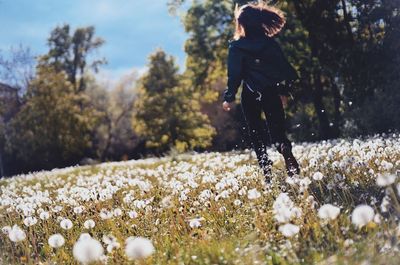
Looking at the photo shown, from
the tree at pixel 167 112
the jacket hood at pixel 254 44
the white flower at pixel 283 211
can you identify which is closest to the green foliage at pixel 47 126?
the tree at pixel 167 112

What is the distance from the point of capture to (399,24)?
58.0 feet

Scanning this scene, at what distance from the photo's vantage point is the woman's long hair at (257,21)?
21.8 ft

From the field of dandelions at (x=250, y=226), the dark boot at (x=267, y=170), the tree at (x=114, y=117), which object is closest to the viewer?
the field of dandelions at (x=250, y=226)

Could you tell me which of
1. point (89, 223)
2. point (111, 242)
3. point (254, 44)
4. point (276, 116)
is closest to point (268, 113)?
point (276, 116)

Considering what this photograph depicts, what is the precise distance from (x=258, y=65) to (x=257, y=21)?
1.84ft

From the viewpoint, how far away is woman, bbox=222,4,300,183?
6.51 m

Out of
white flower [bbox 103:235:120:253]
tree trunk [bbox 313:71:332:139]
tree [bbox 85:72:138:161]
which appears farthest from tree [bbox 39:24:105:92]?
white flower [bbox 103:235:120:253]

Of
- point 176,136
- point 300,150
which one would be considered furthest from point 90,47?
point 300,150

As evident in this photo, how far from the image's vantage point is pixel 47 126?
39.0m

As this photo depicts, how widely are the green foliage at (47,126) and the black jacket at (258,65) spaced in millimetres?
33908

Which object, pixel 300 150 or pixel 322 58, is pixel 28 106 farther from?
pixel 300 150

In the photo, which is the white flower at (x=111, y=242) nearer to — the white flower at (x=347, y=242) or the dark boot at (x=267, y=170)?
the white flower at (x=347, y=242)

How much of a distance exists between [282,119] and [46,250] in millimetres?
3212

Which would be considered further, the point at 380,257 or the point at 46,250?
the point at 46,250
